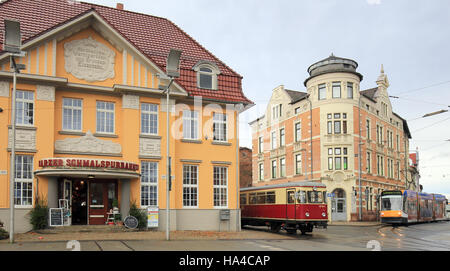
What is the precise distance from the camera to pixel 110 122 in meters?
24.3

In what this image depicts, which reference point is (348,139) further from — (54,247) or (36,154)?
(54,247)

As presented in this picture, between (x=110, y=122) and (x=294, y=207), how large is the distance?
444 inches

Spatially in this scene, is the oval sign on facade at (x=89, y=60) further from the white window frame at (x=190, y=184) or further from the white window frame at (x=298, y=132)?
the white window frame at (x=298, y=132)

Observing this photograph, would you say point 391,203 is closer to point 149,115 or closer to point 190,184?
point 190,184

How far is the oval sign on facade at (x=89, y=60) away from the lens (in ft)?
77.0

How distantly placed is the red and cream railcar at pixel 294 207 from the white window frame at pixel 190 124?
6134 mm

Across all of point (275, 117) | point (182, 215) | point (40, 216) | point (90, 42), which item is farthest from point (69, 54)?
point (275, 117)

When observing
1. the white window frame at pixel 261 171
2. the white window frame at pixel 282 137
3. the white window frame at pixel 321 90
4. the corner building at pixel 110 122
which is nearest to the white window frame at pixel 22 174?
the corner building at pixel 110 122

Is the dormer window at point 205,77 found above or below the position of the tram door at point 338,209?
above

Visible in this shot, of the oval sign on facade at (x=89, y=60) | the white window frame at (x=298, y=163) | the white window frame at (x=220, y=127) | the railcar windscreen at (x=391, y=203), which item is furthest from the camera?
the white window frame at (x=298, y=163)

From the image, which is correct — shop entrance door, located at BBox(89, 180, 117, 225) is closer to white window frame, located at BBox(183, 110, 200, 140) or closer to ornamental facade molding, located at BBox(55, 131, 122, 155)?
ornamental facade molding, located at BBox(55, 131, 122, 155)

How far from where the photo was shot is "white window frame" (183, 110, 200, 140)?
26000mm

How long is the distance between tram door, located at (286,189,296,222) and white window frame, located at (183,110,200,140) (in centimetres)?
623

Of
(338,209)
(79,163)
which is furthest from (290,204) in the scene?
(338,209)
